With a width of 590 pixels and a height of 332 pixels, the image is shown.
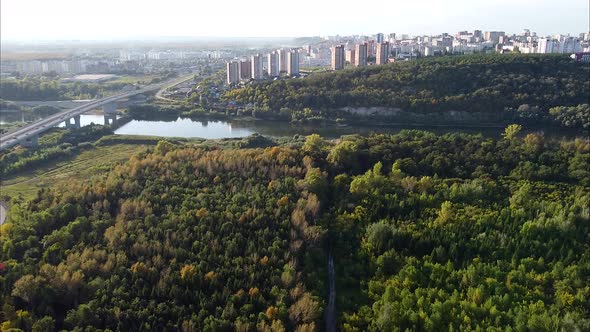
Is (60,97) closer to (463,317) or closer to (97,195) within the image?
(97,195)

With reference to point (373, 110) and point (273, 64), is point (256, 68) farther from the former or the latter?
point (373, 110)

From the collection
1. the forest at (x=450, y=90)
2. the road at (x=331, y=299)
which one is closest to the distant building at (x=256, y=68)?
the forest at (x=450, y=90)

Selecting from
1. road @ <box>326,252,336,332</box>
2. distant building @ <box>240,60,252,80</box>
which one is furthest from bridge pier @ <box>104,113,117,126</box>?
road @ <box>326,252,336,332</box>

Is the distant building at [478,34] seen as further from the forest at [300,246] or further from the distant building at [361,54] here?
the forest at [300,246]

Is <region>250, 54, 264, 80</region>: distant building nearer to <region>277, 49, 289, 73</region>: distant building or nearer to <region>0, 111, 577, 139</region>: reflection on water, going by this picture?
<region>277, 49, 289, 73</region>: distant building

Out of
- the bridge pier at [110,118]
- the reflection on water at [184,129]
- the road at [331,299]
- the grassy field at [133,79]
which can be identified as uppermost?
the grassy field at [133,79]

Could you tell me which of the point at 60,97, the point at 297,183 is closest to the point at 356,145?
the point at 297,183
